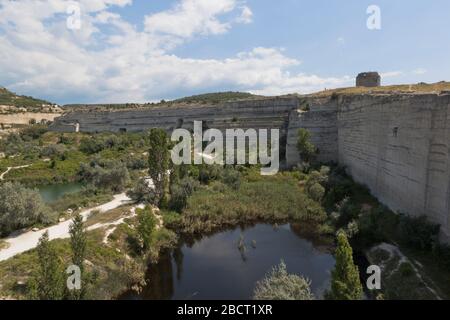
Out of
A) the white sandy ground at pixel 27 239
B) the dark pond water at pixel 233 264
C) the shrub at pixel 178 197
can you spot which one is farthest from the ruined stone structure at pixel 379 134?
the white sandy ground at pixel 27 239

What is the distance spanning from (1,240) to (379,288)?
13327 millimetres

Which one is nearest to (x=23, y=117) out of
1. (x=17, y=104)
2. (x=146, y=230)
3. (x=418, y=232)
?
(x=17, y=104)

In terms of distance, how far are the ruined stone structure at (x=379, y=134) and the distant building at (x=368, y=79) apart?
563 cm

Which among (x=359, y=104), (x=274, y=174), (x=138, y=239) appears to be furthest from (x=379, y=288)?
(x=274, y=174)

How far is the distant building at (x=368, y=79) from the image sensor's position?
1277 inches

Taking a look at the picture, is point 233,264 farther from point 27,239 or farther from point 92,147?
point 92,147

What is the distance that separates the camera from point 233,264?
1312 cm

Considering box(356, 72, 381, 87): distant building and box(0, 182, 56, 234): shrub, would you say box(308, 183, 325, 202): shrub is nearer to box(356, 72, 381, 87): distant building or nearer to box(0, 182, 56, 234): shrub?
box(0, 182, 56, 234): shrub

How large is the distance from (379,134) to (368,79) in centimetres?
1809

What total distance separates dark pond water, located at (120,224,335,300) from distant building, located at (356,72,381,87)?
21.1 meters

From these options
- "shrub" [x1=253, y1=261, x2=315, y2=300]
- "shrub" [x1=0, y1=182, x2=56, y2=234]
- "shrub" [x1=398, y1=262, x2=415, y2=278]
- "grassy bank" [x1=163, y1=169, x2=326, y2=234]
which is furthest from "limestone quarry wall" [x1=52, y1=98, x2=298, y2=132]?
"shrub" [x1=253, y1=261, x2=315, y2=300]

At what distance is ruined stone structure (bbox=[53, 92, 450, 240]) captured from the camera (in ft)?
37.9

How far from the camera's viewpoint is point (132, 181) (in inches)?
924

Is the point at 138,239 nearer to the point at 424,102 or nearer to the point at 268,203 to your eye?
the point at 268,203
